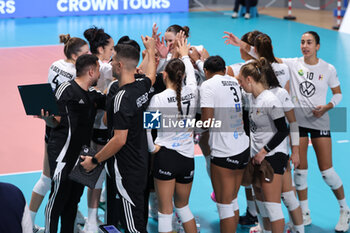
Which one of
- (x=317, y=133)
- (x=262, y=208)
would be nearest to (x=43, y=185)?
(x=262, y=208)

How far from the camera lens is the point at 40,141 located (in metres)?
9.03

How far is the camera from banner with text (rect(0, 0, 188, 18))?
20484 mm

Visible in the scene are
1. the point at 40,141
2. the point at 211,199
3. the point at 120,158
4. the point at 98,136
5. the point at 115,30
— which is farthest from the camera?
the point at 115,30

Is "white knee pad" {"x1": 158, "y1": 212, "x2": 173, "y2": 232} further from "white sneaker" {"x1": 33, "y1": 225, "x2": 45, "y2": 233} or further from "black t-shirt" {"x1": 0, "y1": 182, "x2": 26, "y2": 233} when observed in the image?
"black t-shirt" {"x1": 0, "y1": 182, "x2": 26, "y2": 233}

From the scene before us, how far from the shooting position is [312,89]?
6.37 metres

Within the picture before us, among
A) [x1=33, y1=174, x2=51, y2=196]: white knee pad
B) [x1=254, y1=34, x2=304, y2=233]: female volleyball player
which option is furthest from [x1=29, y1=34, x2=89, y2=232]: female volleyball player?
[x1=254, y1=34, x2=304, y2=233]: female volleyball player

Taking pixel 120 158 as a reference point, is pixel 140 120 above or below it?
above

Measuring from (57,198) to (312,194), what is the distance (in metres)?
3.66

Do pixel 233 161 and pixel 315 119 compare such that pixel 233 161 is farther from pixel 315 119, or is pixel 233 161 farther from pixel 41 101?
pixel 41 101

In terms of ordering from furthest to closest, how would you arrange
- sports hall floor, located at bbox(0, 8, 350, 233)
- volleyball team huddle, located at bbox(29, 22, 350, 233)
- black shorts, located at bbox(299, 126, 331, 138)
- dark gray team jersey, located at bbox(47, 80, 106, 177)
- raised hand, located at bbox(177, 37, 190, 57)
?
1. sports hall floor, located at bbox(0, 8, 350, 233)
2. black shorts, located at bbox(299, 126, 331, 138)
3. raised hand, located at bbox(177, 37, 190, 57)
4. dark gray team jersey, located at bbox(47, 80, 106, 177)
5. volleyball team huddle, located at bbox(29, 22, 350, 233)

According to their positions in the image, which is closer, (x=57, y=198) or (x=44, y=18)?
(x=57, y=198)

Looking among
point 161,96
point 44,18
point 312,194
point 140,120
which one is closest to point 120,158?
point 140,120

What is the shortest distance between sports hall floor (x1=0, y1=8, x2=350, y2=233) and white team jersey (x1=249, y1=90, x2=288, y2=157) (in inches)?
54.0

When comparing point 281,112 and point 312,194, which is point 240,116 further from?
point 312,194
